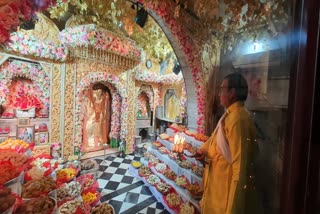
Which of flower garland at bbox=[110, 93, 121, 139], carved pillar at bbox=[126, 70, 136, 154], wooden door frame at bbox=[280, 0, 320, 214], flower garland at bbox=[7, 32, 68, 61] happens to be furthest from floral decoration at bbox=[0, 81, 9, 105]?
wooden door frame at bbox=[280, 0, 320, 214]

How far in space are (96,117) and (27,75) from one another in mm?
1908

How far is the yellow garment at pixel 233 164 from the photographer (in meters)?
0.70

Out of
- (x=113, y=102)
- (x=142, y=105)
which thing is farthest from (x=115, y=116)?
(x=142, y=105)

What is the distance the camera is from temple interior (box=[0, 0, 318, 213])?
58 cm

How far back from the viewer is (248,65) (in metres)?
0.64

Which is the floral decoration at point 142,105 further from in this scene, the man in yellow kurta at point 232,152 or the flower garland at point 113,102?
the man in yellow kurta at point 232,152

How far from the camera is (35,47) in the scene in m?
2.96

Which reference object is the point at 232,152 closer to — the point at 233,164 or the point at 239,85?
the point at 233,164

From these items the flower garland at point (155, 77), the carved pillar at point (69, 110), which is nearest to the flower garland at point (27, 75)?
the carved pillar at point (69, 110)

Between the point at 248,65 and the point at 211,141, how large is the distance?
525 mm

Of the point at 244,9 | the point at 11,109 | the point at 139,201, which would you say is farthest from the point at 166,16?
the point at 11,109

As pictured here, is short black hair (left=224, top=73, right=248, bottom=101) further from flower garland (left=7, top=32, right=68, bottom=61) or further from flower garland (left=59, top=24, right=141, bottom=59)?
flower garland (left=7, top=32, right=68, bottom=61)

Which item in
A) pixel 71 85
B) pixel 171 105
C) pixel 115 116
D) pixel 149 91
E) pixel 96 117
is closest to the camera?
pixel 71 85

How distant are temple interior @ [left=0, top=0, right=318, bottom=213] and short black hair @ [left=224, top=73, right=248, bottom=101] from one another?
2 centimetres
